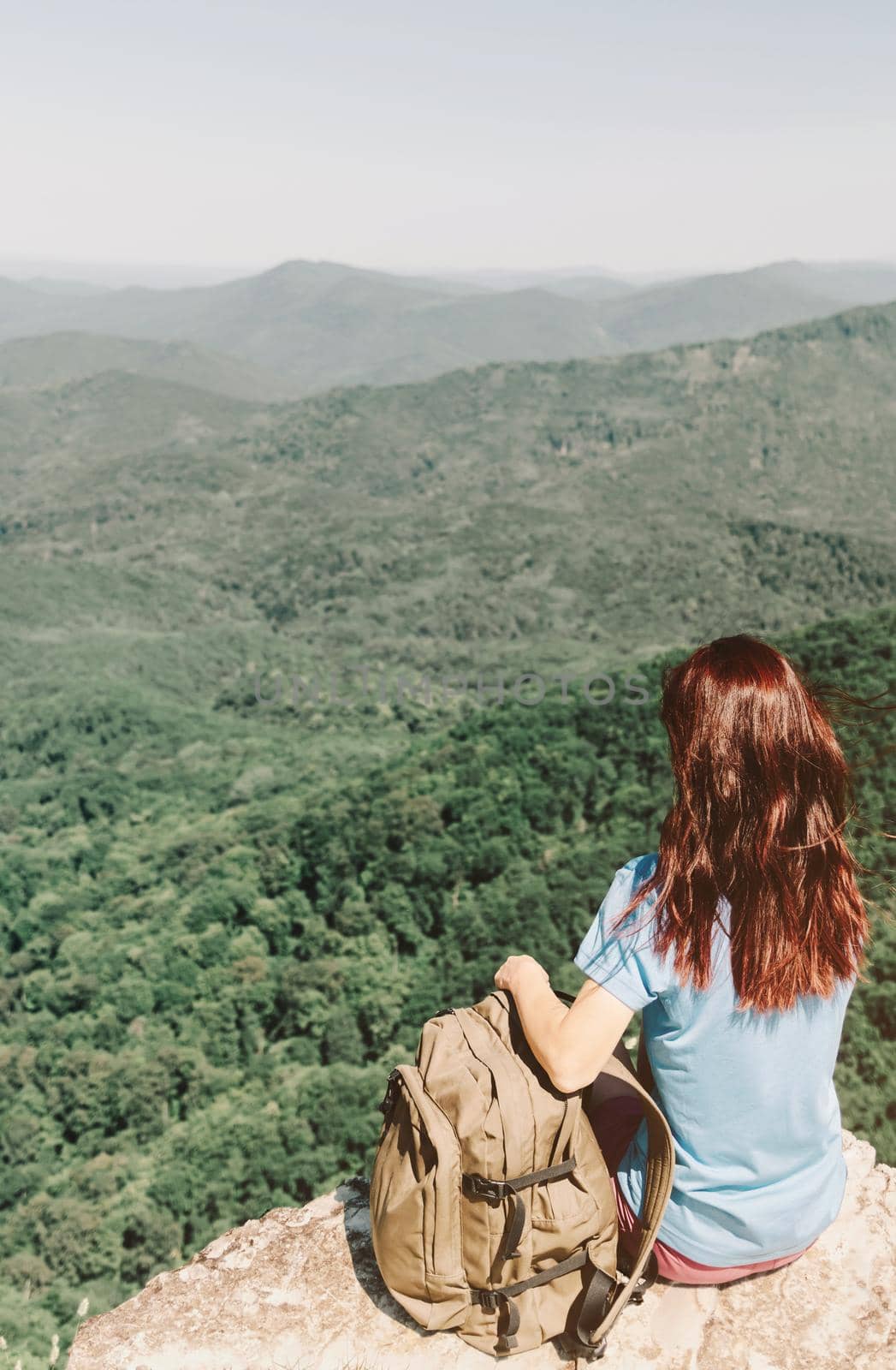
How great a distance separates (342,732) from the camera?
5750 cm

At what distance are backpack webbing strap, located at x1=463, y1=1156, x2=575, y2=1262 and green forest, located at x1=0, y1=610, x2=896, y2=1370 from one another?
9191 millimetres

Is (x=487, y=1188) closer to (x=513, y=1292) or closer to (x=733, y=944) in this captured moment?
(x=513, y=1292)

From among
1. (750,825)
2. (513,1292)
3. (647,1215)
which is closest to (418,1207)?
(513,1292)

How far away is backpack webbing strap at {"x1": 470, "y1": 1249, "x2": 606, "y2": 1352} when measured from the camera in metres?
2.67

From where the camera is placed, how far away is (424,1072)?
2682 millimetres

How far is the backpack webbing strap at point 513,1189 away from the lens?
8.34ft

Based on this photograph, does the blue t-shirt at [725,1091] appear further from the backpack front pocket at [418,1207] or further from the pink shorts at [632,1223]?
the backpack front pocket at [418,1207]

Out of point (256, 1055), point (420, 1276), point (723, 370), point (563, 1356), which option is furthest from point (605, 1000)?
point (723, 370)

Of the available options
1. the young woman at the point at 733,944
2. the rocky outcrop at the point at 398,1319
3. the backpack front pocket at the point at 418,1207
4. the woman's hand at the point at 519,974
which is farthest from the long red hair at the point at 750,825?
the rocky outcrop at the point at 398,1319

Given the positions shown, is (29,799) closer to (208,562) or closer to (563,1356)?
(563,1356)

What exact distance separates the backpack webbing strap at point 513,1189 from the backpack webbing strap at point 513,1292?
0.50 ft

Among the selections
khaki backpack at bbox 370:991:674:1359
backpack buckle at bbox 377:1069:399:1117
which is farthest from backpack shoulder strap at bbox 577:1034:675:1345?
backpack buckle at bbox 377:1069:399:1117

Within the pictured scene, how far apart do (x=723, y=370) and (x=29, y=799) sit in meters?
125

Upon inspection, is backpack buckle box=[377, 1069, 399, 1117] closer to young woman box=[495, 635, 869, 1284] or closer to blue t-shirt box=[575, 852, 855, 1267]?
young woman box=[495, 635, 869, 1284]
